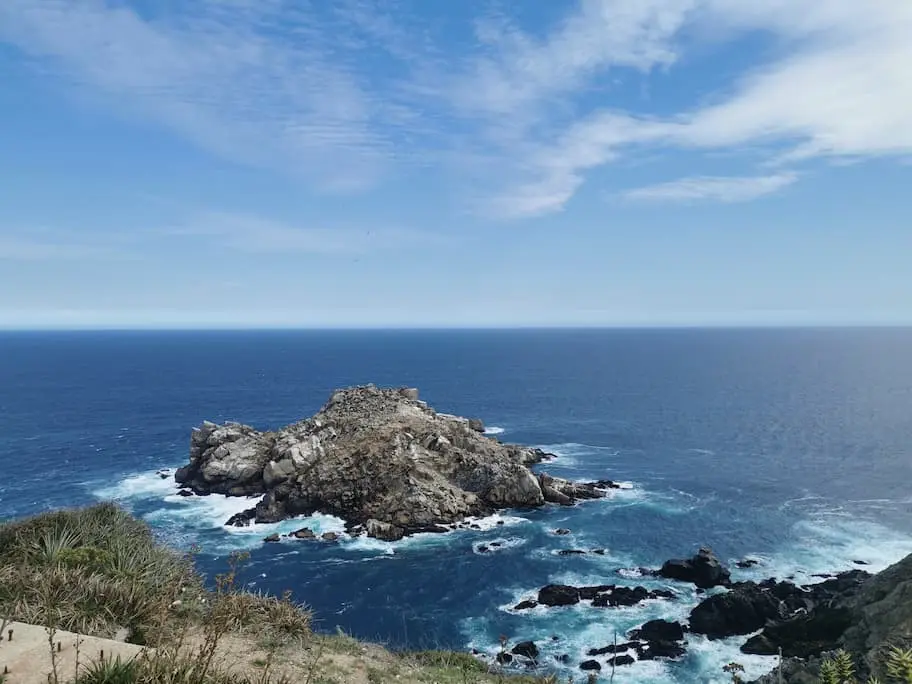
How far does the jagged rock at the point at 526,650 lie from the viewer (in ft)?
101

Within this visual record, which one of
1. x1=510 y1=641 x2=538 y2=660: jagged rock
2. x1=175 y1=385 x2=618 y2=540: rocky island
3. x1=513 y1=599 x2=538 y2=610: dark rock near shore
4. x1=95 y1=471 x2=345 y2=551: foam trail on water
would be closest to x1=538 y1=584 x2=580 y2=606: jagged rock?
x1=513 y1=599 x2=538 y2=610: dark rock near shore

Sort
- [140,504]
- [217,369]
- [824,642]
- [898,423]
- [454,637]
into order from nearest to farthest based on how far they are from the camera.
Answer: [824,642]
[454,637]
[140,504]
[898,423]
[217,369]

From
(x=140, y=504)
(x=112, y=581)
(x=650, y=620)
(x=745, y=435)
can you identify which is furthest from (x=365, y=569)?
(x=745, y=435)

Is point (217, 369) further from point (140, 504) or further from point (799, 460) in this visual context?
point (799, 460)

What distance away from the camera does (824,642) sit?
28.4 metres

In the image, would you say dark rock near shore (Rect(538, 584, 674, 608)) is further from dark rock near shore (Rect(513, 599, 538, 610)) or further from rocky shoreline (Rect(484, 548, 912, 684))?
dark rock near shore (Rect(513, 599, 538, 610))

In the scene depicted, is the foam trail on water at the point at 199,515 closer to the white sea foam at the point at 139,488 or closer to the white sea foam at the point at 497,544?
the white sea foam at the point at 139,488

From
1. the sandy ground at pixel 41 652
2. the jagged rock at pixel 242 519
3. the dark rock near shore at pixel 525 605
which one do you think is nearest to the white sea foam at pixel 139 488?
the jagged rock at pixel 242 519

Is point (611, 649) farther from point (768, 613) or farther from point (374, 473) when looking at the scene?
point (374, 473)

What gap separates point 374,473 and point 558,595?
2099 cm

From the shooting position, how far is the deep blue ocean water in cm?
3750

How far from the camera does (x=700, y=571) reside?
1588 inches

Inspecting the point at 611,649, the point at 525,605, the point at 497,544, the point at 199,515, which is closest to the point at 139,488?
the point at 199,515

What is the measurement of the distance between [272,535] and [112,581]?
38.7 m
